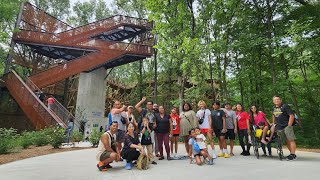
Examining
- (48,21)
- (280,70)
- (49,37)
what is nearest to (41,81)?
(49,37)

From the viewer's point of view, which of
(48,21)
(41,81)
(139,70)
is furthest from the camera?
(139,70)

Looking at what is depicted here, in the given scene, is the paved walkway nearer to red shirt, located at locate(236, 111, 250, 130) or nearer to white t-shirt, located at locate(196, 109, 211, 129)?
white t-shirt, located at locate(196, 109, 211, 129)

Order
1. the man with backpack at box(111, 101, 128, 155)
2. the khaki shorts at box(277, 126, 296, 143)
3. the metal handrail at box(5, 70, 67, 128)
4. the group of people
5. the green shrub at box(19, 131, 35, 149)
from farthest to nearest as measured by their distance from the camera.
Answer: the metal handrail at box(5, 70, 67, 128) → the green shrub at box(19, 131, 35, 149) → the man with backpack at box(111, 101, 128, 155) → the khaki shorts at box(277, 126, 296, 143) → the group of people

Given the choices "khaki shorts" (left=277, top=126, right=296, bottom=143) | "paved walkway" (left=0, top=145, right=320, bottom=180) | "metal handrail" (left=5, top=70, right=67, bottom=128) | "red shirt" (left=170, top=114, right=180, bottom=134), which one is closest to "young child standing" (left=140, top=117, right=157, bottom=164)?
"paved walkway" (left=0, top=145, right=320, bottom=180)

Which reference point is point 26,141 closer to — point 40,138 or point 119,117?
point 40,138

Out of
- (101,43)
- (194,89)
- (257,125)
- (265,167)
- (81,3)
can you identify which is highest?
(81,3)

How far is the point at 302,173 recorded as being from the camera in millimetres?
4633

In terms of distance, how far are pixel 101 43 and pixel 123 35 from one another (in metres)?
4.34

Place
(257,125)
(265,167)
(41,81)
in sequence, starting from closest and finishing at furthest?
(265,167)
(257,125)
(41,81)

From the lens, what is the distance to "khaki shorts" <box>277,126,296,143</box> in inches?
249

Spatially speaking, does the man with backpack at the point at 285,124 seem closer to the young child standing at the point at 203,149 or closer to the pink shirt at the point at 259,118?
the pink shirt at the point at 259,118

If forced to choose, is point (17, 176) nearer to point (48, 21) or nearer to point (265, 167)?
point (265, 167)

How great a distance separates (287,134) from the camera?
635 centimetres

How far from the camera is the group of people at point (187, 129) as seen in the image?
572cm
